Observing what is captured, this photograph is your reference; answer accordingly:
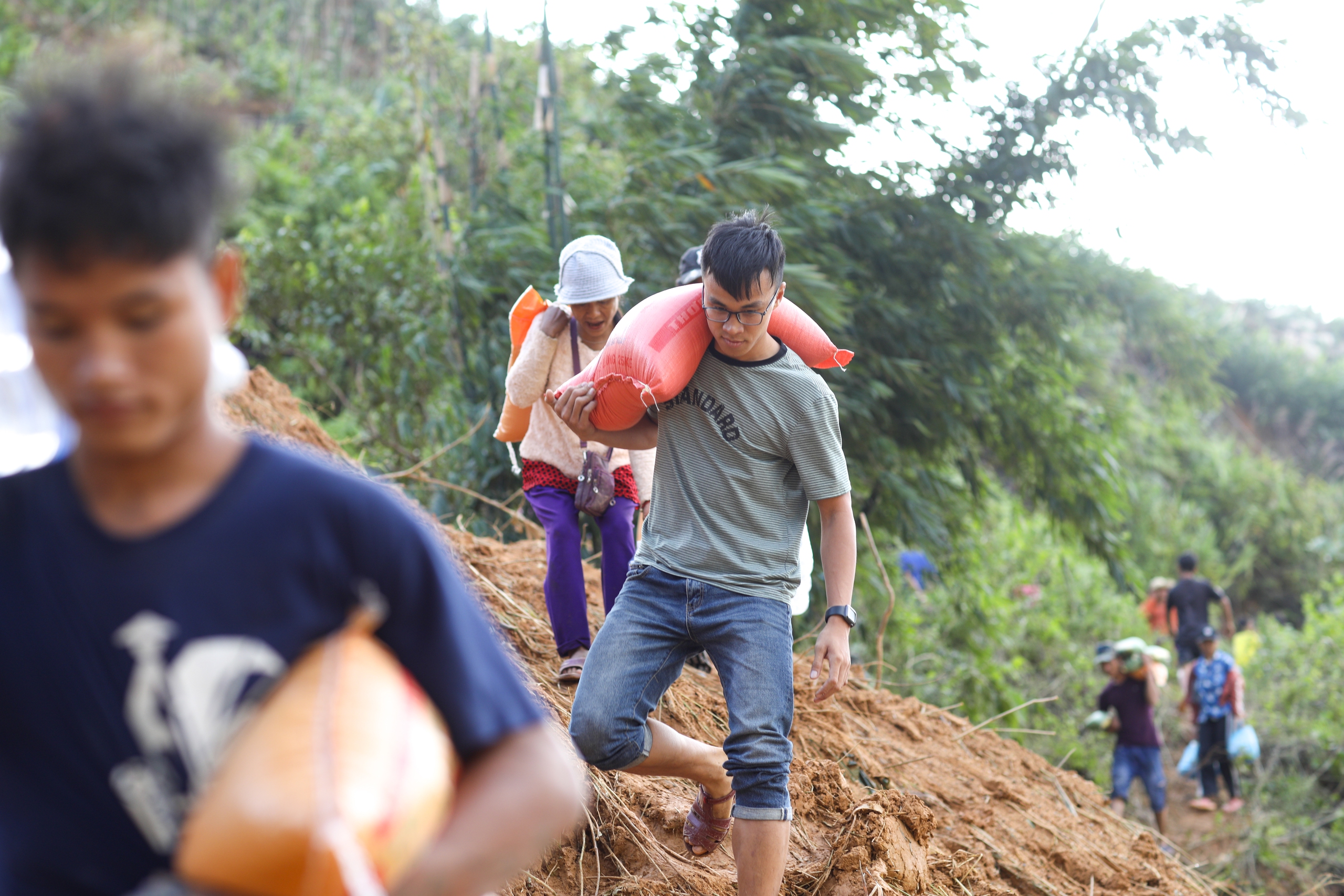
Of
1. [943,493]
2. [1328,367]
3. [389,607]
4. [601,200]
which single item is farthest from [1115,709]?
[1328,367]

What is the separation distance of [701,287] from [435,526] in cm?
196

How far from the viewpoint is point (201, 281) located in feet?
3.35

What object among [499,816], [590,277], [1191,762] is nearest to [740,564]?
[590,277]

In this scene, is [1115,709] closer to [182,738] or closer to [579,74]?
[182,738]

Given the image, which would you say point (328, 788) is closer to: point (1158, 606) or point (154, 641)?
point (154, 641)

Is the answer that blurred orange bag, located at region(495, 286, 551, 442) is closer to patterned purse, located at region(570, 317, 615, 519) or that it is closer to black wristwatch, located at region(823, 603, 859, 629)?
patterned purse, located at region(570, 317, 615, 519)

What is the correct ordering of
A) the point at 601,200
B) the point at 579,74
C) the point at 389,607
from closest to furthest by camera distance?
the point at 389,607, the point at 601,200, the point at 579,74

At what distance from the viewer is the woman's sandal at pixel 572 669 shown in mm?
3811

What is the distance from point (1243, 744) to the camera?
8484mm

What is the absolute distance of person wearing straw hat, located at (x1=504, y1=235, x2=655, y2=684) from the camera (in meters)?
3.75

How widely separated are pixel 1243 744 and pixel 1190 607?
198 centimetres

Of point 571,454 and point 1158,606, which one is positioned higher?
point 571,454

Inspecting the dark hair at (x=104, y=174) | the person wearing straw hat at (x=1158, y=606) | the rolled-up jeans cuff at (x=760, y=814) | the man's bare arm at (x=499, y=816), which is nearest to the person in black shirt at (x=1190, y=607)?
the person wearing straw hat at (x=1158, y=606)

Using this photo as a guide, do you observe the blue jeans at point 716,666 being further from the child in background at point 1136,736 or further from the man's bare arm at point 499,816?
the child in background at point 1136,736
